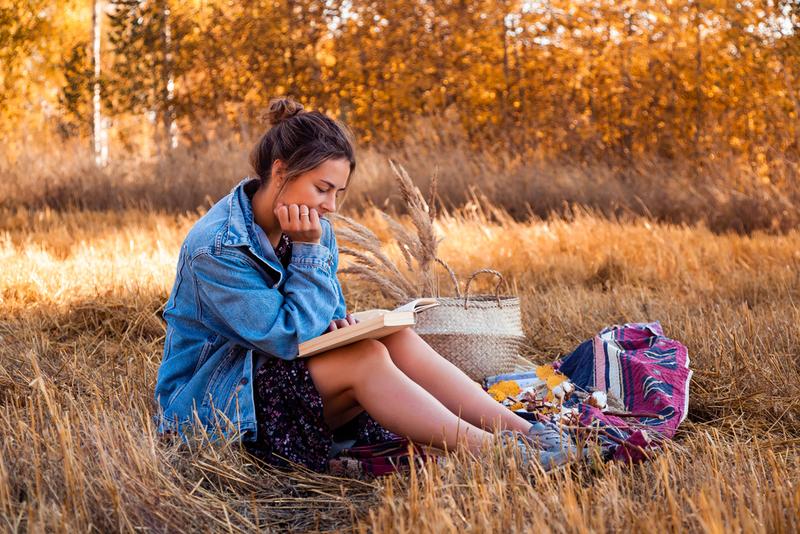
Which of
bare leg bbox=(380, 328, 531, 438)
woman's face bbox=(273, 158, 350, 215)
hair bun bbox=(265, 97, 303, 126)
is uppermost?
hair bun bbox=(265, 97, 303, 126)

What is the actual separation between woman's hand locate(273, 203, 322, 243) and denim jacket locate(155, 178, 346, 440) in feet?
0.12

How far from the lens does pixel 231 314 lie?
2.77m

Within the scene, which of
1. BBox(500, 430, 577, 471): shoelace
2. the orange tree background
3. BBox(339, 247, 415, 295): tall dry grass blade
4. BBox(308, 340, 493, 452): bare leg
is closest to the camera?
BBox(500, 430, 577, 471): shoelace

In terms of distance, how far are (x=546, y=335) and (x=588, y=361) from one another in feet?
3.05

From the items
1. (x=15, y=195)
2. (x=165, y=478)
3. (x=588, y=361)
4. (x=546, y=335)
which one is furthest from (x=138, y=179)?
(x=165, y=478)

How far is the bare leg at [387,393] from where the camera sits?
272 centimetres

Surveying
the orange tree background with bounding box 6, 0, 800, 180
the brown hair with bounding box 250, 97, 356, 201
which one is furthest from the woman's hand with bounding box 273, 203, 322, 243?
the orange tree background with bounding box 6, 0, 800, 180

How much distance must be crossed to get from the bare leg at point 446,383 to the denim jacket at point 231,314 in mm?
274

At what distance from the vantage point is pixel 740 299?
5336 mm

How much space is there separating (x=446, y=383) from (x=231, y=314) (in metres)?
0.73

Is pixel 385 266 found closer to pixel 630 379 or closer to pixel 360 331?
pixel 630 379

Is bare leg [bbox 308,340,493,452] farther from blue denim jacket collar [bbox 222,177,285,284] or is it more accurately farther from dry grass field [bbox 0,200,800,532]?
blue denim jacket collar [bbox 222,177,285,284]

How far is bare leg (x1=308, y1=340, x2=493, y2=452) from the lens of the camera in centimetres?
272

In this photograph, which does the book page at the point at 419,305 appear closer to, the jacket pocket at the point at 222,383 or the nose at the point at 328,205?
the nose at the point at 328,205
